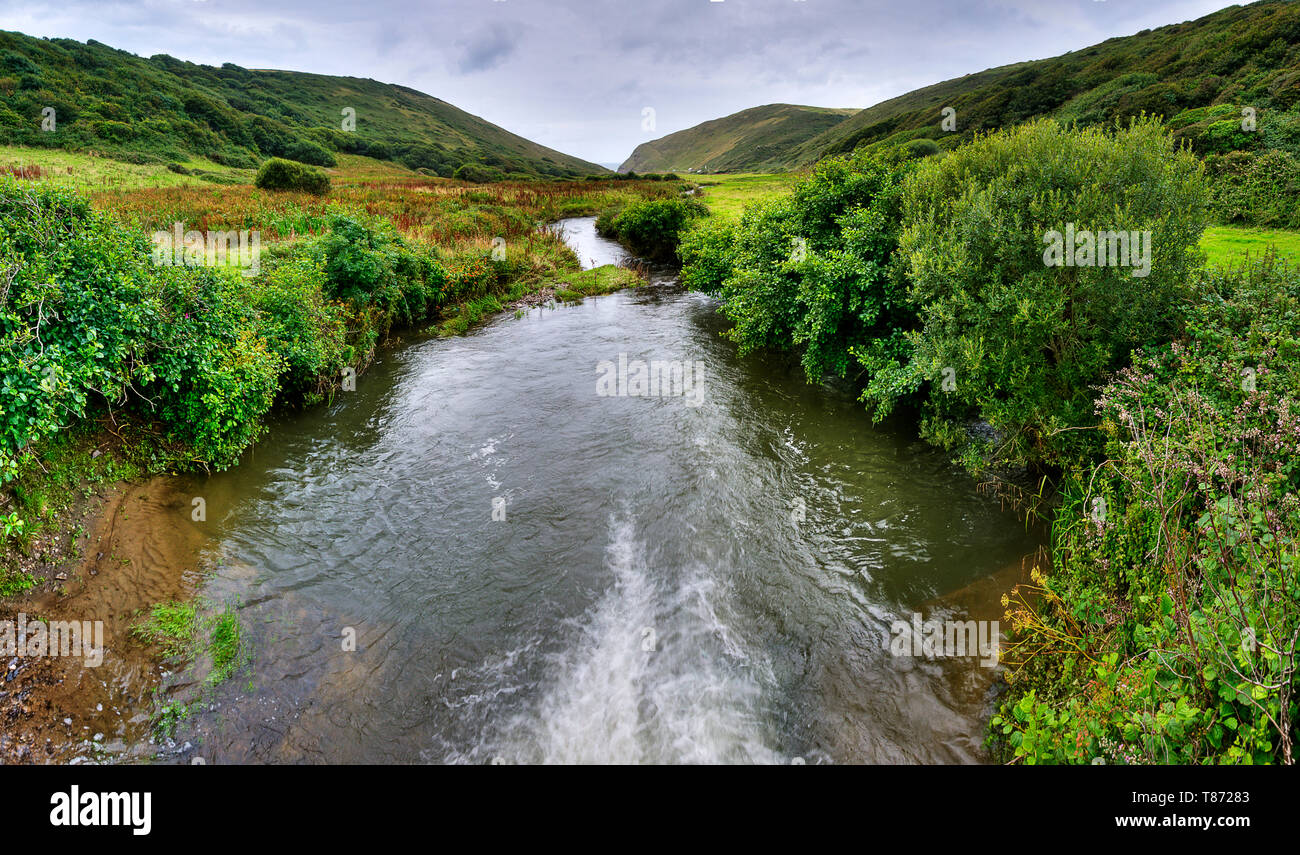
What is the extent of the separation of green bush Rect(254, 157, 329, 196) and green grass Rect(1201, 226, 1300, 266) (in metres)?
49.3

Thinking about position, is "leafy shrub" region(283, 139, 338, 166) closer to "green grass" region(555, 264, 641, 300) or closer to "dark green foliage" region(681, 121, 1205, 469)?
"green grass" region(555, 264, 641, 300)

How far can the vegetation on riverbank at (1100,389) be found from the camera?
4.30 meters

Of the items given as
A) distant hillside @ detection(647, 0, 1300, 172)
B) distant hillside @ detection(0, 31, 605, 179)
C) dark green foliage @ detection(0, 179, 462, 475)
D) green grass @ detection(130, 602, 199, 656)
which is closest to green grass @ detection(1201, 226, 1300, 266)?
distant hillside @ detection(647, 0, 1300, 172)

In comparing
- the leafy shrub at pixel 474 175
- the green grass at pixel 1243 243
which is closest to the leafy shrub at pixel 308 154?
the leafy shrub at pixel 474 175

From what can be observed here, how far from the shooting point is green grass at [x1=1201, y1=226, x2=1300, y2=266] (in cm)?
1209

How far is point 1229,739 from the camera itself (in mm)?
4082

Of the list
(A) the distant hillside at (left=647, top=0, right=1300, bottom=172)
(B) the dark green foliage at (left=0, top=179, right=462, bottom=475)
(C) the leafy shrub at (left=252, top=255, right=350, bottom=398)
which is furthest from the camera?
(A) the distant hillside at (left=647, top=0, right=1300, bottom=172)

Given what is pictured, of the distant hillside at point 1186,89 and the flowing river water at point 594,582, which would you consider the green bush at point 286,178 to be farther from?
the distant hillside at point 1186,89

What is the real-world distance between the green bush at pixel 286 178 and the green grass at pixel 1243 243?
1942 inches

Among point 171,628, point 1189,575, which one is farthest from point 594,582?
point 1189,575

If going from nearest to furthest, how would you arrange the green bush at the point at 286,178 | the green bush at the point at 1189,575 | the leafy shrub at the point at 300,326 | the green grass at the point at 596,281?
the green bush at the point at 1189,575 < the leafy shrub at the point at 300,326 < the green grass at the point at 596,281 < the green bush at the point at 286,178

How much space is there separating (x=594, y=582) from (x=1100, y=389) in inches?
352

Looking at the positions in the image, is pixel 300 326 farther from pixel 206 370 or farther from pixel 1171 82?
pixel 1171 82
